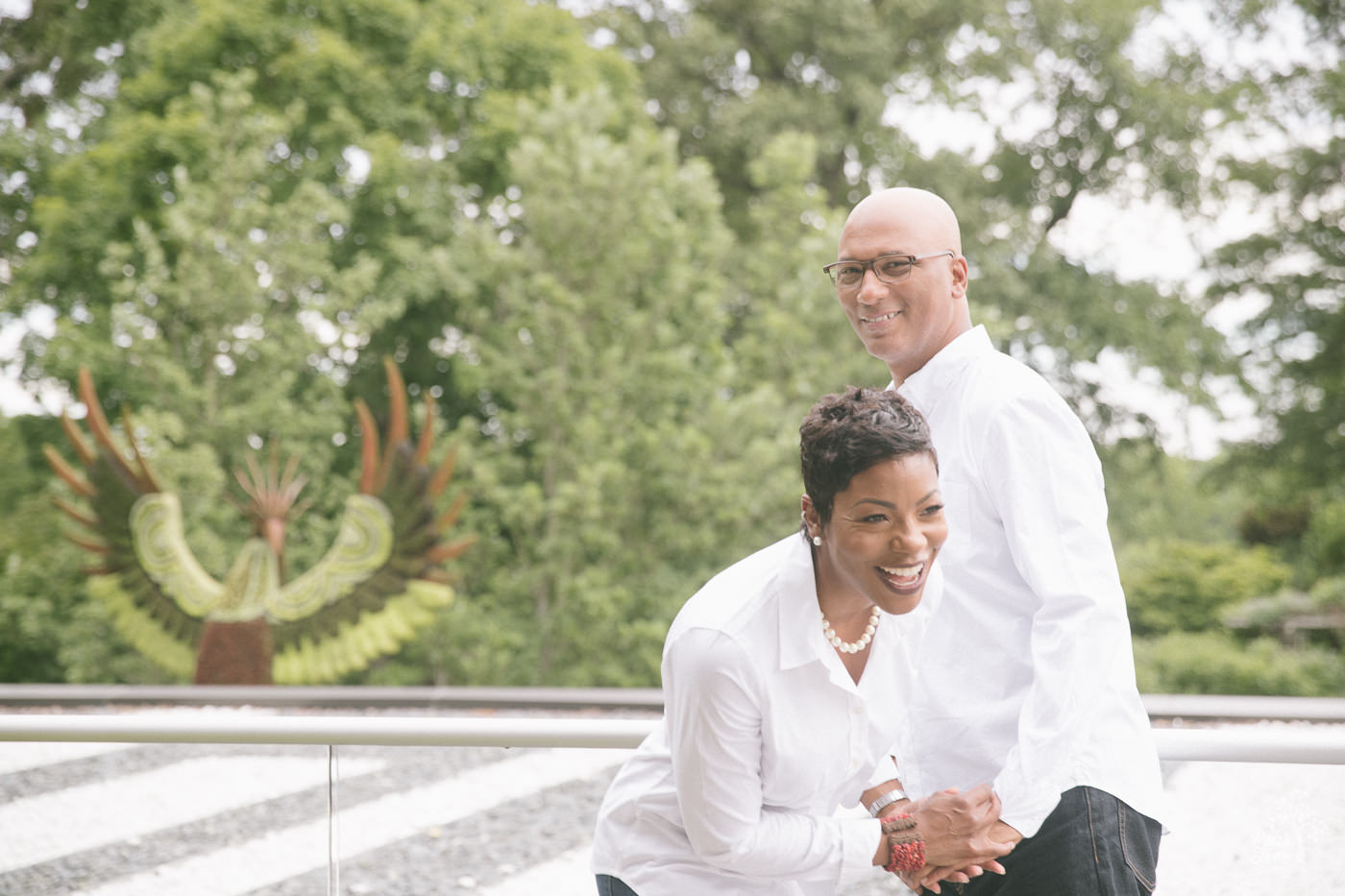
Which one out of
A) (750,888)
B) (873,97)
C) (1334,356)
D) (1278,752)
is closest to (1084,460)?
(1278,752)

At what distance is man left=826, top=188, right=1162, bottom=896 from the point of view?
141 centimetres

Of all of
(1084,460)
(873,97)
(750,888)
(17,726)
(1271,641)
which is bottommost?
(1271,641)

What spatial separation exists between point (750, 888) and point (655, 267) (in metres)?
9.90

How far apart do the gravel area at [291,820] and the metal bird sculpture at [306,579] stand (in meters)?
7.06

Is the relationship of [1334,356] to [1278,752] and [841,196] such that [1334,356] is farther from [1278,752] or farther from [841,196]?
[1278,752]

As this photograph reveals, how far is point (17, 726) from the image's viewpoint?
6.22ft

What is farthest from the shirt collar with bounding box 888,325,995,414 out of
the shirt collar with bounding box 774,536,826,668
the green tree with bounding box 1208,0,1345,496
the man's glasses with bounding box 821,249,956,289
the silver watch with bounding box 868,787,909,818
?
the green tree with bounding box 1208,0,1345,496

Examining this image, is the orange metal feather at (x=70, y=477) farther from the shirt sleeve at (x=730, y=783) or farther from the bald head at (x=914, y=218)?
the shirt sleeve at (x=730, y=783)

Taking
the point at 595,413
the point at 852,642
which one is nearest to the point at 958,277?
the point at 852,642

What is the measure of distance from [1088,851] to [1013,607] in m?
0.31

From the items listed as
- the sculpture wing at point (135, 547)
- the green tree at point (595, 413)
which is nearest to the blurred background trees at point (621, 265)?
the green tree at point (595, 413)

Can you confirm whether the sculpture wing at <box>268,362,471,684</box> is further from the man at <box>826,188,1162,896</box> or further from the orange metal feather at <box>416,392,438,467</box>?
the man at <box>826,188,1162,896</box>

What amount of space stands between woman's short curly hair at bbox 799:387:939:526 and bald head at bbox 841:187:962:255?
0.37 metres

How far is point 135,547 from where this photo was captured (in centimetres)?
943
